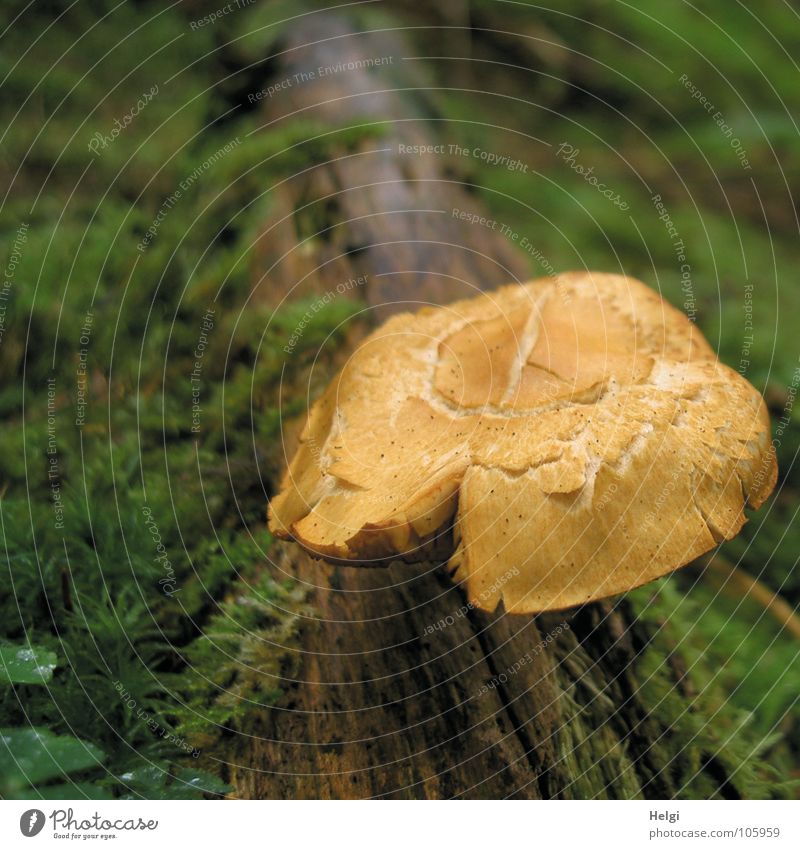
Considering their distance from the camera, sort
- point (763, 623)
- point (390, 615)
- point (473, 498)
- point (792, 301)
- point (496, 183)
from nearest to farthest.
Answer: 1. point (473, 498)
2. point (390, 615)
3. point (763, 623)
4. point (792, 301)
5. point (496, 183)

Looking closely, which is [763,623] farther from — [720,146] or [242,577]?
[720,146]

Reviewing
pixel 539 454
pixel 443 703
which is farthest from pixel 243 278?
pixel 443 703

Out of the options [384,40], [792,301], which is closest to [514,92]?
[384,40]

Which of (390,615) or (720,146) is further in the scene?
(720,146)

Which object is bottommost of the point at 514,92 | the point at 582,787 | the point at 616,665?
the point at 582,787

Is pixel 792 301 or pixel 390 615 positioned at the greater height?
pixel 792 301
